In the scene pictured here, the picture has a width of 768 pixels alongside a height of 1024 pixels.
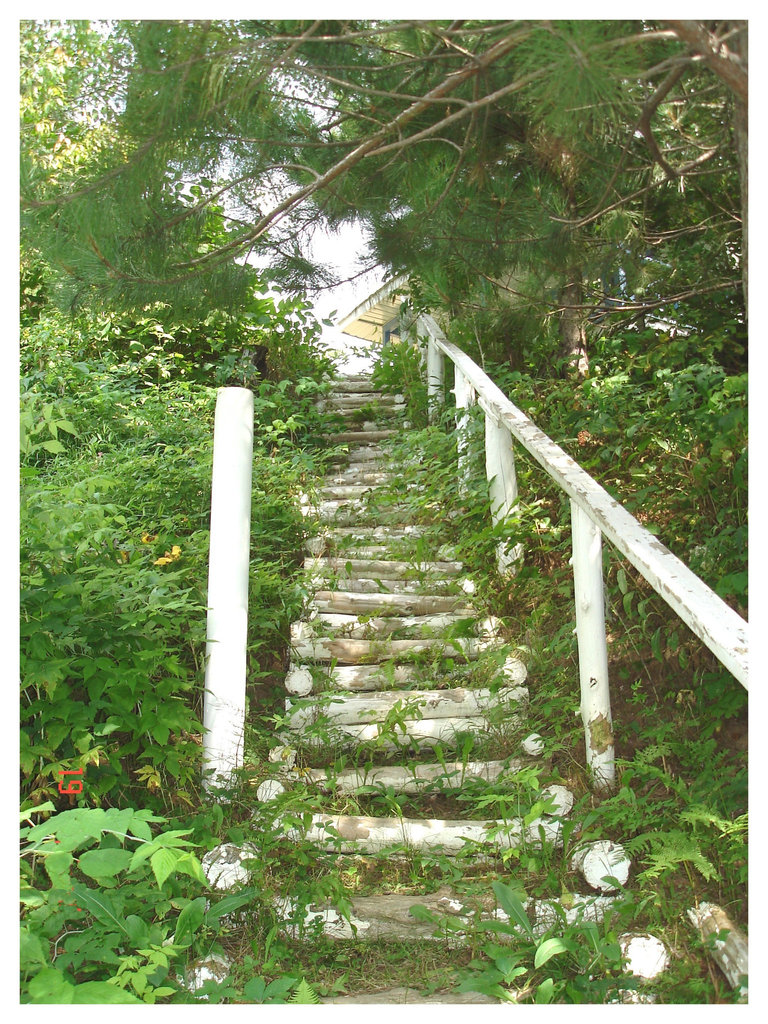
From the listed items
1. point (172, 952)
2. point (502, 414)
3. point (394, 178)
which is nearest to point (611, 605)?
point (502, 414)

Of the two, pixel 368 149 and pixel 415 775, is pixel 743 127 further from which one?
pixel 415 775

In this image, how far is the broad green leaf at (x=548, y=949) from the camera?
1919mm

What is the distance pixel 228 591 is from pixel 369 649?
2.69 feet

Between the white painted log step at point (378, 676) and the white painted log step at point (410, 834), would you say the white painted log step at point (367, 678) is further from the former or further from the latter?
the white painted log step at point (410, 834)

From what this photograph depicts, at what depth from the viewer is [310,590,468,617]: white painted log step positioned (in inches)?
147

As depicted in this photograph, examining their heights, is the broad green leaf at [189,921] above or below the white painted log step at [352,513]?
below

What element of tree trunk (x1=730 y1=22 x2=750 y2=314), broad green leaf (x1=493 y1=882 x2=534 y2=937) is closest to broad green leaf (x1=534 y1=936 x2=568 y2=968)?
broad green leaf (x1=493 y1=882 x2=534 y2=937)

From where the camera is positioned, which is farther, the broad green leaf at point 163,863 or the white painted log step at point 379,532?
the white painted log step at point 379,532

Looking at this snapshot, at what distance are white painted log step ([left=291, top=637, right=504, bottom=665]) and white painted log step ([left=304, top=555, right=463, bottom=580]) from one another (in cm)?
57

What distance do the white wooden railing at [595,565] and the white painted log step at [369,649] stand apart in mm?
437

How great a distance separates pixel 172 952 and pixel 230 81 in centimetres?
197

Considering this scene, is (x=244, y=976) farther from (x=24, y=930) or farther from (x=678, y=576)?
(x=678, y=576)

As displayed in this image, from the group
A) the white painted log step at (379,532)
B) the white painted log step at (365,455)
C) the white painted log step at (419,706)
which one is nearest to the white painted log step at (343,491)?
the white painted log step at (379,532)
